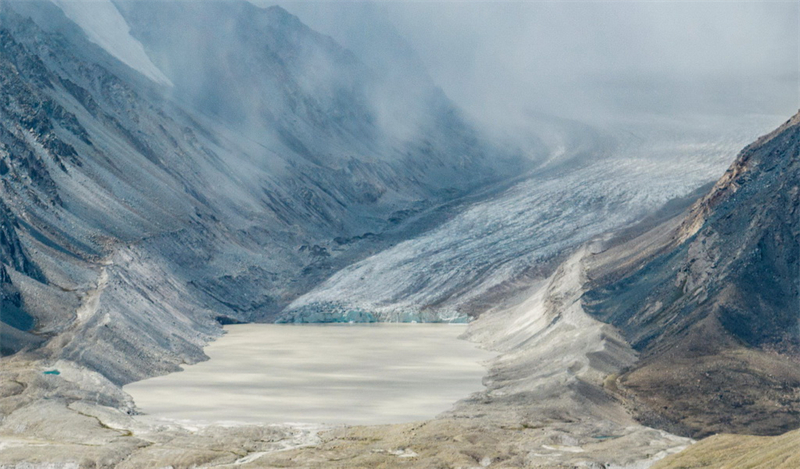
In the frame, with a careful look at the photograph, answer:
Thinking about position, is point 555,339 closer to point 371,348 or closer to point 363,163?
point 371,348

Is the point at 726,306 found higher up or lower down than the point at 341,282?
lower down

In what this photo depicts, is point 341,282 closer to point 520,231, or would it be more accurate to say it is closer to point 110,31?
point 520,231

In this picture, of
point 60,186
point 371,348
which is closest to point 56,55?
point 60,186

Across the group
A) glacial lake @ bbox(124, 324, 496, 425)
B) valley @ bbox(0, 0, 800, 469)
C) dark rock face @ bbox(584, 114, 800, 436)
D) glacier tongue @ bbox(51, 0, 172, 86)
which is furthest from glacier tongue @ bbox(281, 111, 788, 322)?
glacier tongue @ bbox(51, 0, 172, 86)

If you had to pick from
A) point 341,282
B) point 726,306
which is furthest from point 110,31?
point 726,306

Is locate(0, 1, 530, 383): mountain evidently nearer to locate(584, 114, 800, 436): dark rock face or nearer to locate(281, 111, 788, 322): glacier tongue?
locate(281, 111, 788, 322): glacier tongue

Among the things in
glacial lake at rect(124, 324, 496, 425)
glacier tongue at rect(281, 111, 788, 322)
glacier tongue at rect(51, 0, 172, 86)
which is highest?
glacier tongue at rect(51, 0, 172, 86)

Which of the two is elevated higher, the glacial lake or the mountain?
the mountain
